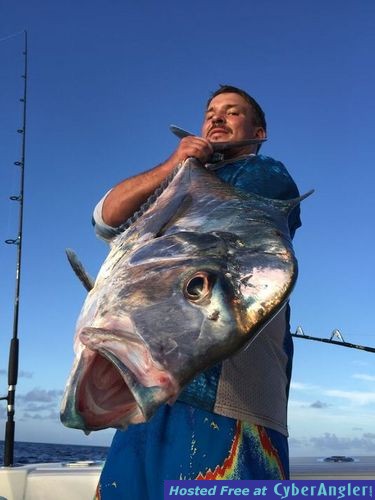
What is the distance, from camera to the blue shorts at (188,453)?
1.86 meters

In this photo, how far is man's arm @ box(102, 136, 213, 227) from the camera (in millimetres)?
2195

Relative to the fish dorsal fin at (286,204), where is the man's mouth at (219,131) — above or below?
above

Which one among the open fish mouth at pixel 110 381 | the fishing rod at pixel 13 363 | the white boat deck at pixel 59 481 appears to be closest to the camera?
the open fish mouth at pixel 110 381

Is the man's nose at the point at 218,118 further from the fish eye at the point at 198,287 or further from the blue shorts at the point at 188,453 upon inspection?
the blue shorts at the point at 188,453

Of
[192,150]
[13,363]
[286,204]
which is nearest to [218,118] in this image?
[192,150]

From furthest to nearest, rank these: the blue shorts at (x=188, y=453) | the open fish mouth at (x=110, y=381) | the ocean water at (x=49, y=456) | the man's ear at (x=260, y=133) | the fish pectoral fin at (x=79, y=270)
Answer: the ocean water at (x=49, y=456) → the man's ear at (x=260, y=133) → the fish pectoral fin at (x=79, y=270) → the blue shorts at (x=188, y=453) → the open fish mouth at (x=110, y=381)

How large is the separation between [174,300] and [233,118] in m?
1.34

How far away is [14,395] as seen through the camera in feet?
17.7

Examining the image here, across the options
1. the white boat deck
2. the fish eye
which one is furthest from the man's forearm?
the white boat deck

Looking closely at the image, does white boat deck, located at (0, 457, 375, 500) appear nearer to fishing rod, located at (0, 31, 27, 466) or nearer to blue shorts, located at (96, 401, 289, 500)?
fishing rod, located at (0, 31, 27, 466)

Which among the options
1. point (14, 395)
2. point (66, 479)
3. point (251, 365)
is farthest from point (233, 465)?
point (14, 395)

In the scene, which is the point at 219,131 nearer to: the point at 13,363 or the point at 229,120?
the point at 229,120

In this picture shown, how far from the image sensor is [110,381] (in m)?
1.46

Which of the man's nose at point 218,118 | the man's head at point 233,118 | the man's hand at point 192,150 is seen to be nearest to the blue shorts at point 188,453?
the man's hand at point 192,150
